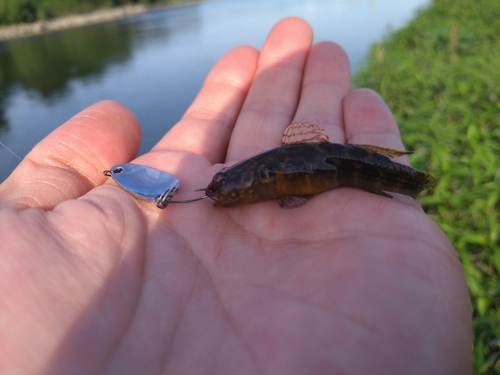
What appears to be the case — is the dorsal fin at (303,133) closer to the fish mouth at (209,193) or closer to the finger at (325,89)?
the finger at (325,89)

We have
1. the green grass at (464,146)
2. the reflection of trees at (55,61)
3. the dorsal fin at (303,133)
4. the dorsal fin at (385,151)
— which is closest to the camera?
the dorsal fin at (385,151)

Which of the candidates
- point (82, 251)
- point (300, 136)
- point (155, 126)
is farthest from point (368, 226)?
point (155, 126)

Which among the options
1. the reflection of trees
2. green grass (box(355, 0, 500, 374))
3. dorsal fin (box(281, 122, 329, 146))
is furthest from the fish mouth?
the reflection of trees

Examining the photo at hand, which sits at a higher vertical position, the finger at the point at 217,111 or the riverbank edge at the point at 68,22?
the riverbank edge at the point at 68,22

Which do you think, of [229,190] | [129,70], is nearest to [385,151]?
[229,190]

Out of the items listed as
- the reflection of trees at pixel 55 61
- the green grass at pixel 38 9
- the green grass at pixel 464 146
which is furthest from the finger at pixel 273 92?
the green grass at pixel 38 9

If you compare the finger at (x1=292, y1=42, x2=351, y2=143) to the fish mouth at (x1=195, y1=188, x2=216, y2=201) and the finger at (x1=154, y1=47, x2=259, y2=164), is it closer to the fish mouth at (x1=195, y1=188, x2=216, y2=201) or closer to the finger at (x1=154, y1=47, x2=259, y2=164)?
the finger at (x1=154, y1=47, x2=259, y2=164)
